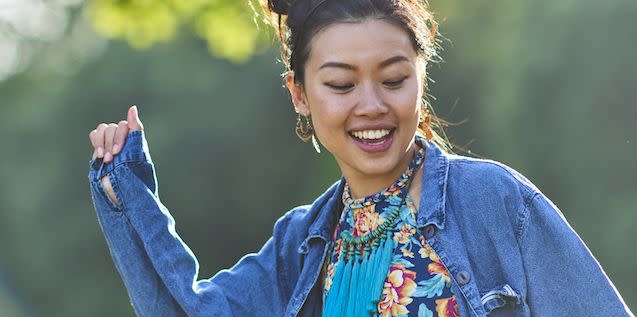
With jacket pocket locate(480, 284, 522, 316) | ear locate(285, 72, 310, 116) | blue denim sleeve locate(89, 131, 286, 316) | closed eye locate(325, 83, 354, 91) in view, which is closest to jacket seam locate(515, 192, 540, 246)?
jacket pocket locate(480, 284, 522, 316)

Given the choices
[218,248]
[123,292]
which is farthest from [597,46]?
[123,292]

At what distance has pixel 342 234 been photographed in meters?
3.16

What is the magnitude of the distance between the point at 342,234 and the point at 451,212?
1.22 feet

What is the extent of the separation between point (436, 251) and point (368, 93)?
0.44m

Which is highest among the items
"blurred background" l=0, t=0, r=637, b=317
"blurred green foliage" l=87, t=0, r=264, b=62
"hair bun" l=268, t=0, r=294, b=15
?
"blurred green foliage" l=87, t=0, r=264, b=62

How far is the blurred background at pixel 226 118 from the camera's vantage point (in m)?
10.4

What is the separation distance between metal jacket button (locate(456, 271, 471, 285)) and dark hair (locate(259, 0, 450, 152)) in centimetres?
57

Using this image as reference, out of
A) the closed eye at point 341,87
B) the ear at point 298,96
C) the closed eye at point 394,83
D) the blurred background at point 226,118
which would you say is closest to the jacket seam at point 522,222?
the closed eye at point 394,83

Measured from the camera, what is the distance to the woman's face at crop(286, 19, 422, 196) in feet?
9.68

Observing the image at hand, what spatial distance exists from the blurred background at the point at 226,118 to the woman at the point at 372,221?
4.68 metres

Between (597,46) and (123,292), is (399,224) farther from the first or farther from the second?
(123,292)

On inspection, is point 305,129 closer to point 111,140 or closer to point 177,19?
point 111,140

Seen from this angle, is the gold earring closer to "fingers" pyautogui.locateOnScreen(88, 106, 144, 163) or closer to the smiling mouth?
Answer: the smiling mouth

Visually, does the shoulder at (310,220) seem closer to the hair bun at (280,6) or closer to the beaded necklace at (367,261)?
Result: the beaded necklace at (367,261)
